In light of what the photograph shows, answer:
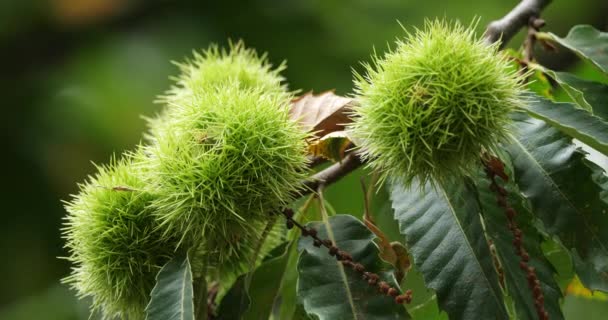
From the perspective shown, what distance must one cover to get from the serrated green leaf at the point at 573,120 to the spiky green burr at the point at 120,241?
60 centimetres

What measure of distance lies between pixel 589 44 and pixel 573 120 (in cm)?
29

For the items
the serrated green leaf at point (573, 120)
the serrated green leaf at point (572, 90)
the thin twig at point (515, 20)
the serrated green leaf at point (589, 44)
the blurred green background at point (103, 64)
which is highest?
the blurred green background at point (103, 64)

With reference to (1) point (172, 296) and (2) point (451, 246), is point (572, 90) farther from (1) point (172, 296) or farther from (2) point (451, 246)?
(1) point (172, 296)

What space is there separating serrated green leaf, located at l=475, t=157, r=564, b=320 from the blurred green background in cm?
187

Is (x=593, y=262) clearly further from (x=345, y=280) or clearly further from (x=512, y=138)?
(x=345, y=280)

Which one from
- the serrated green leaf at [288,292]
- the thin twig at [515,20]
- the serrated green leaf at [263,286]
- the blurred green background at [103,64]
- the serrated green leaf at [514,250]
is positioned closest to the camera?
the serrated green leaf at [514,250]

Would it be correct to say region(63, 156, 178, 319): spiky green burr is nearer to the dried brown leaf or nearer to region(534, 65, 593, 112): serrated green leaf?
the dried brown leaf

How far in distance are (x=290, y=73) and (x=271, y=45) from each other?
0.72ft

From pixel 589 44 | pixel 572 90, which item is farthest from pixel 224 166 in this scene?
pixel 589 44

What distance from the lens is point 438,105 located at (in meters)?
1.10

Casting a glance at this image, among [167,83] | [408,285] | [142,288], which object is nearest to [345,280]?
[142,288]

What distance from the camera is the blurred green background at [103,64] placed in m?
3.19

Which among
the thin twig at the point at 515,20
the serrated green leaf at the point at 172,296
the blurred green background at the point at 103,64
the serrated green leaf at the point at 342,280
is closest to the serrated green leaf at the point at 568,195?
the serrated green leaf at the point at 342,280

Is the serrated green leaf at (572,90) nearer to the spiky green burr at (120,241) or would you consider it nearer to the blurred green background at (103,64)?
the spiky green burr at (120,241)
